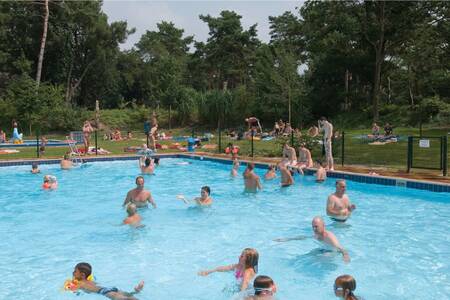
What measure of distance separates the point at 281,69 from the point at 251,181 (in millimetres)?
24416

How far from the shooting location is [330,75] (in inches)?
1581

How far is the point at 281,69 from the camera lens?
35781mm

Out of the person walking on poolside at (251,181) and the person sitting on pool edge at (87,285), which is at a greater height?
the person walking on poolside at (251,181)

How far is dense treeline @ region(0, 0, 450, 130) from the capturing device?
111 feet

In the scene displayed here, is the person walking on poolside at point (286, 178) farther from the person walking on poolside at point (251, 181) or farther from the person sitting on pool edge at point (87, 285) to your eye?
the person sitting on pool edge at point (87, 285)

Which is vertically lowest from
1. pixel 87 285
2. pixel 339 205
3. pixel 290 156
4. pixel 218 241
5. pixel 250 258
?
pixel 218 241

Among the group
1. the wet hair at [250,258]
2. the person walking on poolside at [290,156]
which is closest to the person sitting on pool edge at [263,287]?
the wet hair at [250,258]

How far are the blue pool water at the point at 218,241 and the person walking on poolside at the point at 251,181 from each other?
0.72ft

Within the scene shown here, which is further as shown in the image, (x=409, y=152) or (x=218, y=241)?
(x=409, y=152)

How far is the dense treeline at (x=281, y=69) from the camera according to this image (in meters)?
33.9

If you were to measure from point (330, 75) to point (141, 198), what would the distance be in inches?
1280

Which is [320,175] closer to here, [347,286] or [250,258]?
[250,258]

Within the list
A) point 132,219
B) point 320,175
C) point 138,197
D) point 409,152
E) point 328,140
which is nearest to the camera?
point 132,219

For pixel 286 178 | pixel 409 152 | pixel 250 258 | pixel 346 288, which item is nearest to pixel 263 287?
pixel 346 288
